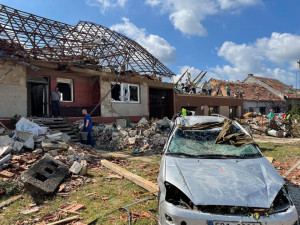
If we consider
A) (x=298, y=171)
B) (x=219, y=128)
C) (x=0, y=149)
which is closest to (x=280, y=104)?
(x=298, y=171)

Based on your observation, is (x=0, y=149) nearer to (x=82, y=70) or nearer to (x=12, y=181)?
(x=12, y=181)

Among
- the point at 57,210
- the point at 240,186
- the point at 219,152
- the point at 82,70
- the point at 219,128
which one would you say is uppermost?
the point at 82,70

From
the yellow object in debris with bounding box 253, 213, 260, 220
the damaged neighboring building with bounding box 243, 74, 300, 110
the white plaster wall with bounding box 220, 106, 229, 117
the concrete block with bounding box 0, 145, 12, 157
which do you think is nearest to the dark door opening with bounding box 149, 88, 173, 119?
the white plaster wall with bounding box 220, 106, 229, 117

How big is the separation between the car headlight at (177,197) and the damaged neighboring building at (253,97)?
29.8 m

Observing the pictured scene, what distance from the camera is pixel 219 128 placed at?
4.52 m

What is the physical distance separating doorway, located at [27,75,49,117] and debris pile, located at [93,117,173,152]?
3.31m

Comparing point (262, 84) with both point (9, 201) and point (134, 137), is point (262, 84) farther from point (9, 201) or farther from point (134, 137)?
point (9, 201)

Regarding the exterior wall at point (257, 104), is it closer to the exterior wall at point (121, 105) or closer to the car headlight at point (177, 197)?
the exterior wall at point (121, 105)

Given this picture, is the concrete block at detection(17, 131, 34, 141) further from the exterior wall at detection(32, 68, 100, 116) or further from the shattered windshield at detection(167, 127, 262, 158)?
the shattered windshield at detection(167, 127, 262, 158)

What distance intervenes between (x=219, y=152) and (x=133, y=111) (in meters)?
12.1

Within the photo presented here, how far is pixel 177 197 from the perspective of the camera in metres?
2.80

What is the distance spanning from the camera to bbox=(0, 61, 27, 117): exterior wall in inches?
379

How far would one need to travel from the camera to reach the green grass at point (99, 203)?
3584 millimetres

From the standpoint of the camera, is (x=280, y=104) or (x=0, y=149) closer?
(x=0, y=149)
